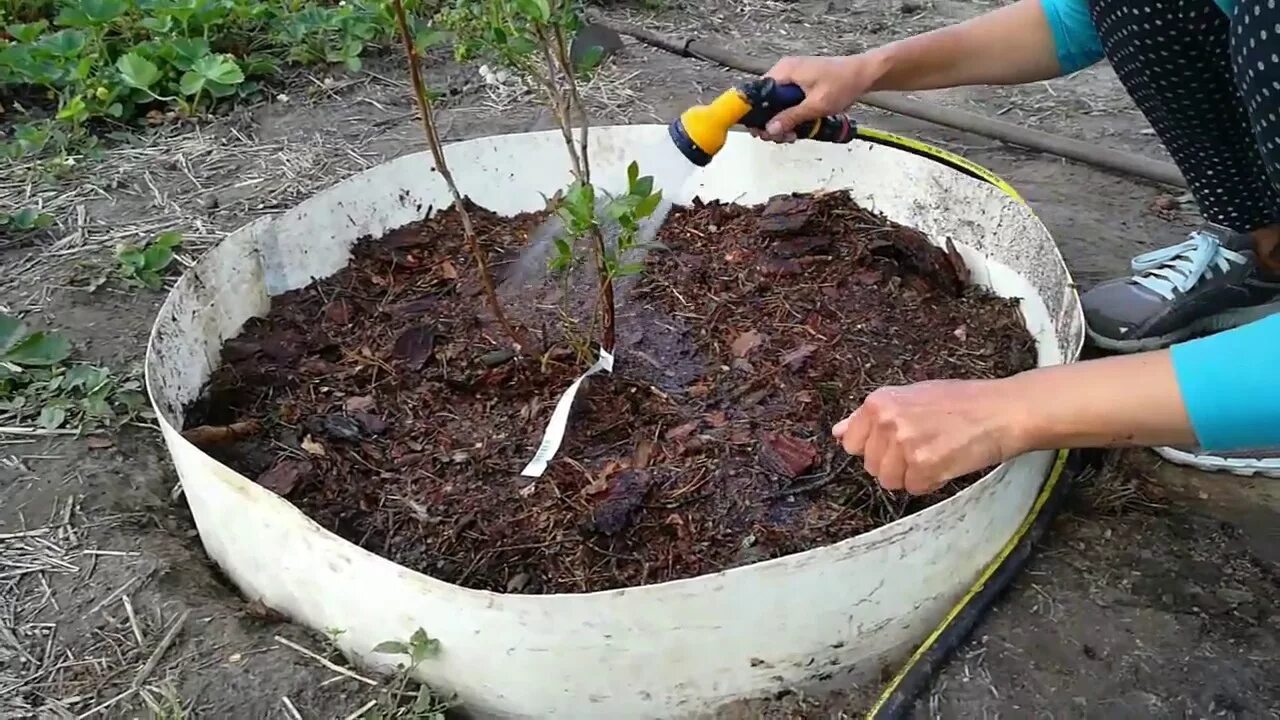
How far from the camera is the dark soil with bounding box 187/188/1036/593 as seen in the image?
133 centimetres

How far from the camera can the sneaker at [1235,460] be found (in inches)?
60.1

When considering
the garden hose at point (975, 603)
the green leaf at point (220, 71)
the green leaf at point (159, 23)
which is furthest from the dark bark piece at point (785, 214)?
the green leaf at point (159, 23)

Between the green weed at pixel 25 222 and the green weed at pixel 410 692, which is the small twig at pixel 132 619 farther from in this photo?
the green weed at pixel 25 222

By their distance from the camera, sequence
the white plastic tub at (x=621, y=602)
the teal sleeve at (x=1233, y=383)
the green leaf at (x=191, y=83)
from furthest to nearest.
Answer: the green leaf at (x=191, y=83) → the white plastic tub at (x=621, y=602) → the teal sleeve at (x=1233, y=383)

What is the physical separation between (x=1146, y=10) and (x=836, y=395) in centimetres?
65

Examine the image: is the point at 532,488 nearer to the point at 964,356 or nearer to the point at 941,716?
the point at 941,716

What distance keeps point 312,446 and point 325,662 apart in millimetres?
333

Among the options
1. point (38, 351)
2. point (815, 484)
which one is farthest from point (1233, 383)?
point (38, 351)

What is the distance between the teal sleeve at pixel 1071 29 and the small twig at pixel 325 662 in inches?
51.8

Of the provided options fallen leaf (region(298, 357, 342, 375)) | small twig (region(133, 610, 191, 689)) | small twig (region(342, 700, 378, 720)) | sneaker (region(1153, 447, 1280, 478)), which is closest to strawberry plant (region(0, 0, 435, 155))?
fallen leaf (region(298, 357, 342, 375))

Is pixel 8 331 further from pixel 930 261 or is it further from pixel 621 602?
pixel 930 261

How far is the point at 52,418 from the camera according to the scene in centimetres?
161

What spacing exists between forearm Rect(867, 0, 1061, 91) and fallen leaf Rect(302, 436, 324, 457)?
948 mm

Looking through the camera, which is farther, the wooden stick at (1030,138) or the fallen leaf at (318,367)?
the wooden stick at (1030,138)
